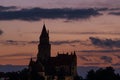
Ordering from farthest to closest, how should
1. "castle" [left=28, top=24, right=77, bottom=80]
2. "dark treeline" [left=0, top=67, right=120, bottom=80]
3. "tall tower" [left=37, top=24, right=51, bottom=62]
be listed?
"tall tower" [left=37, top=24, right=51, bottom=62] → "castle" [left=28, top=24, right=77, bottom=80] → "dark treeline" [left=0, top=67, right=120, bottom=80]

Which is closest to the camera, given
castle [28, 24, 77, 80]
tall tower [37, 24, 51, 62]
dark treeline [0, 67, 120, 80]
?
dark treeline [0, 67, 120, 80]

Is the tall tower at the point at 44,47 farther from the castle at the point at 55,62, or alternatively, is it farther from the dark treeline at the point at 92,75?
the dark treeline at the point at 92,75

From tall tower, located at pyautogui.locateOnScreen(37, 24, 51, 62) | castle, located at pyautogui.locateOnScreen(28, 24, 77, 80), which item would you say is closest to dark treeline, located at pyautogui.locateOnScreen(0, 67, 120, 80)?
castle, located at pyautogui.locateOnScreen(28, 24, 77, 80)

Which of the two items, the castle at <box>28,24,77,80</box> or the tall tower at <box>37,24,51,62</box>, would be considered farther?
the tall tower at <box>37,24,51,62</box>

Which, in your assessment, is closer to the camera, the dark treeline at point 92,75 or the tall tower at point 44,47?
the dark treeline at point 92,75

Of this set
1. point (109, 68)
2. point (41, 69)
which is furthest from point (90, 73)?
point (41, 69)

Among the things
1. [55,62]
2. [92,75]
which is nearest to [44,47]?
[55,62]

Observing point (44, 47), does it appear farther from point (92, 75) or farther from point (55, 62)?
point (92, 75)

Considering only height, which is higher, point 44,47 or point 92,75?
point 44,47

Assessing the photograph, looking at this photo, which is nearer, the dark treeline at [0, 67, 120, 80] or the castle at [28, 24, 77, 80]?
the dark treeline at [0, 67, 120, 80]

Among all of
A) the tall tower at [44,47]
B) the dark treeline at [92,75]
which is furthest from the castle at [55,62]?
the dark treeline at [92,75]

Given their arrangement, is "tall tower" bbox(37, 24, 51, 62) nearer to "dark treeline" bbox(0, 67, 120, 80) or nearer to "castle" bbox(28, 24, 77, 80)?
"castle" bbox(28, 24, 77, 80)

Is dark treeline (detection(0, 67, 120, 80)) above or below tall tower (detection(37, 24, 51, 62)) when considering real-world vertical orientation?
below

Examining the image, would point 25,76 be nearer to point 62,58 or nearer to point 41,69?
point 41,69
